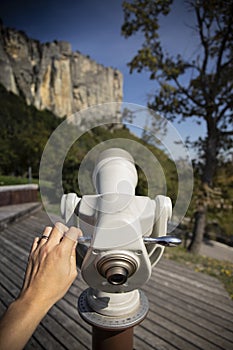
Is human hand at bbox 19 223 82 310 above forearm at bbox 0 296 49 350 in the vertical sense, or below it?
above

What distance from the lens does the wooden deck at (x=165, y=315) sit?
6.58ft

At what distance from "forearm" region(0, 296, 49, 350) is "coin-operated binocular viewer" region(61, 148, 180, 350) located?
10.0 inches

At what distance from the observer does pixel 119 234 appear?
2.90 ft

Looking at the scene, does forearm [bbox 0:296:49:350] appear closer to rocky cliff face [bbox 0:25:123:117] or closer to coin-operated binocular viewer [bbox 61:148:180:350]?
coin-operated binocular viewer [bbox 61:148:180:350]

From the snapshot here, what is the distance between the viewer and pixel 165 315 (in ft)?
7.73

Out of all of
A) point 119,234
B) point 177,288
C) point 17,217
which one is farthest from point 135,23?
point 119,234

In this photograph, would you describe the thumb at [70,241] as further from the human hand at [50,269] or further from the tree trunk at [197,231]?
the tree trunk at [197,231]

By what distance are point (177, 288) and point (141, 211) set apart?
7.68 ft

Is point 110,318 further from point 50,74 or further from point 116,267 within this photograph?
point 50,74

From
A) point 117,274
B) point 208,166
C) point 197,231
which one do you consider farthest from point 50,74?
point 117,274

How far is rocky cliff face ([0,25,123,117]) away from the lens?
62.2 metres

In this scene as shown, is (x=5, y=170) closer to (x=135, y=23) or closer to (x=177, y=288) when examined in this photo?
(x=135, y=23)

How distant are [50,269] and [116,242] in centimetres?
26

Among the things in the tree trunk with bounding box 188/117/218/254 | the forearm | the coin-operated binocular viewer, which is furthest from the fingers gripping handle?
the tree trunk with bounding box 188/117/218/254
